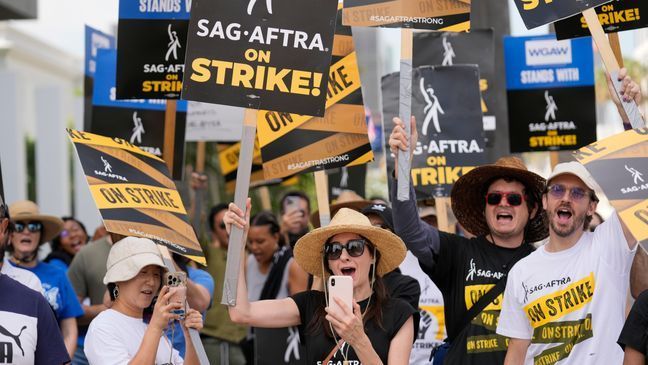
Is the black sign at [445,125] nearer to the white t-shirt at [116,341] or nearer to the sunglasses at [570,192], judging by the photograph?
the sunglasses at [570,192]

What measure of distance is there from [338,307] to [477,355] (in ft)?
4.36

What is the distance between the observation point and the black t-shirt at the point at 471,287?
230 inches

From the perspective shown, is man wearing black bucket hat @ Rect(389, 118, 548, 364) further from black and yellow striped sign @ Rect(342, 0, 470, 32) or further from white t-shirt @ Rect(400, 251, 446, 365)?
white t-shirt @ Rect(400, 251, 446, 365)

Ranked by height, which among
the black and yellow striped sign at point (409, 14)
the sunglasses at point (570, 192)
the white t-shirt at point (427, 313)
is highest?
the black and yellow striped sign at point (409, 14)

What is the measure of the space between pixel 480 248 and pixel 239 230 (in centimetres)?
158

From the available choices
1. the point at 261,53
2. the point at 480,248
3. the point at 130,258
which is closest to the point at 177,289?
the point at 130,258

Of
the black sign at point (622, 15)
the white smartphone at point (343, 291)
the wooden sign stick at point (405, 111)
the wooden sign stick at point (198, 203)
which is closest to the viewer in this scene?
the white smartphone at point (343, 291)

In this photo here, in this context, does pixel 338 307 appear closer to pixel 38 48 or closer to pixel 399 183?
pixel 399 183

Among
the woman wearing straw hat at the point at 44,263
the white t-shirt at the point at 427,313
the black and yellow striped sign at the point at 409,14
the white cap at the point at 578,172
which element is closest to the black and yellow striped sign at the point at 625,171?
the white cap at the point at 578,172

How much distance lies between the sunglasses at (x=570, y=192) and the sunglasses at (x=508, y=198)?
67cm

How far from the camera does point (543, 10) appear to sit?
20.0 feet

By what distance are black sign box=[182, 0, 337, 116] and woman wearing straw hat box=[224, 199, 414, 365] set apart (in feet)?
1.92

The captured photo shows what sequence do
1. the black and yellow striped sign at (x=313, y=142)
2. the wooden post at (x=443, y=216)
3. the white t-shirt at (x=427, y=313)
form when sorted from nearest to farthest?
the black and yellow striped sign at (x=313, y=142), the white t-shirt at (x=427, y=313), the wooden post at (x=443, y=216)

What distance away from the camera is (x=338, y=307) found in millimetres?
4797
